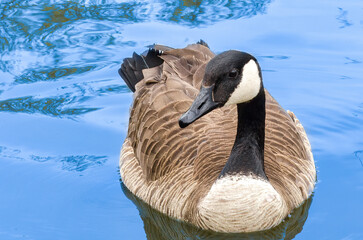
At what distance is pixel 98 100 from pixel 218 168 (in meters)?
3.01

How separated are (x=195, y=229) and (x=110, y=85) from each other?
135 inches

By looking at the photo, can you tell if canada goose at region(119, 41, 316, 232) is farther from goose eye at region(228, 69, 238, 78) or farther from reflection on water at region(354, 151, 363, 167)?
reflection on water at region(354, 151, 363, 167)

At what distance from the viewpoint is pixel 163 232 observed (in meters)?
6.82

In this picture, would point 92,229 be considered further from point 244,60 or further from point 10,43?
point 10,43

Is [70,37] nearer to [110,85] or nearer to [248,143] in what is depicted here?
[110,85]

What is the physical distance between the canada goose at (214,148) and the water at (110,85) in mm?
318

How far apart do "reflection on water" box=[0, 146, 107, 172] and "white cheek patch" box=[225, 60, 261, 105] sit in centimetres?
249

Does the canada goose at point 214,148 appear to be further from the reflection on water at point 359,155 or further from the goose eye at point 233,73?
the reflection on water at point 359,155

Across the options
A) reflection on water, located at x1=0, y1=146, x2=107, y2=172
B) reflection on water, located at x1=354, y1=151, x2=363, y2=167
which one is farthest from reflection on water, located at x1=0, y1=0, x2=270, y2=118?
reflection on water, located at x1=354, y1=151, x2=363, y2=167

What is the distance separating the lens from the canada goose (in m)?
5.95

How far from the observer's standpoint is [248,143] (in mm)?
6297

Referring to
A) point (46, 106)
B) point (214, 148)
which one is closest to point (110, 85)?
point (46, 106)

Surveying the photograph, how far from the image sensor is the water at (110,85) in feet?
24.1

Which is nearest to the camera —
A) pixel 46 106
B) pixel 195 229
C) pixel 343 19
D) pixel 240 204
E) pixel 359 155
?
pixel 240 204
